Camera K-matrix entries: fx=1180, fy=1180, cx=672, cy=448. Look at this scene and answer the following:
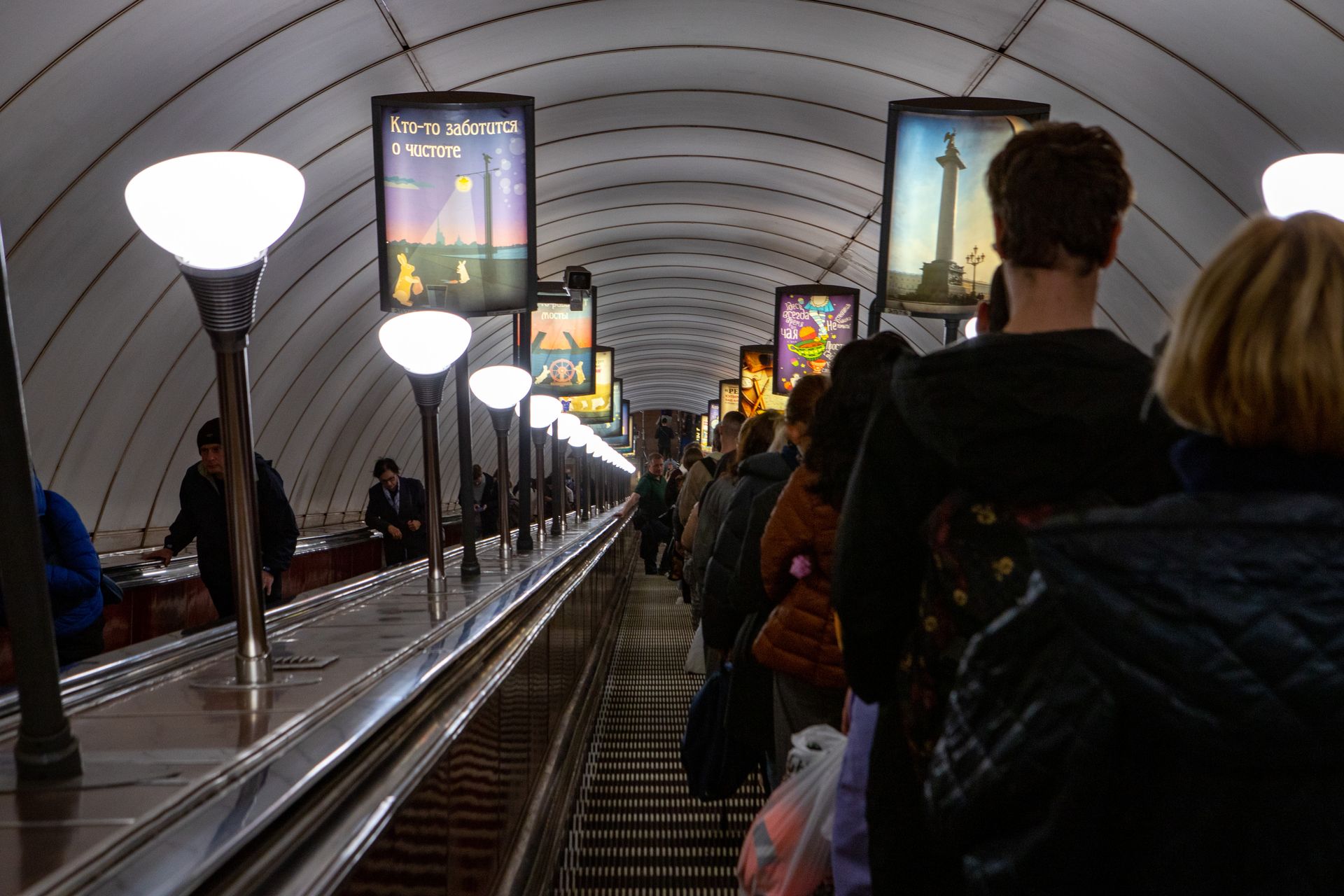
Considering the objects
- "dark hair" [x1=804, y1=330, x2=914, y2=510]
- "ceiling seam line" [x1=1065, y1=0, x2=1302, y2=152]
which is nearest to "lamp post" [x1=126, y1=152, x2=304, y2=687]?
"dark hair" [x1=804, y1=330, x2=914, y2=510]

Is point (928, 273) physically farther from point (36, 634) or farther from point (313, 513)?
point (313, 513)

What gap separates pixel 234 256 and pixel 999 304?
2063 mm

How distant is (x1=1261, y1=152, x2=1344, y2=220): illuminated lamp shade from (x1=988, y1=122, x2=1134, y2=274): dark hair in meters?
2.44

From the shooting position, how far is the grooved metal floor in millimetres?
5250

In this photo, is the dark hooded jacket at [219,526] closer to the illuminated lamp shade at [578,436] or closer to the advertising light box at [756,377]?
the illuminated lamp shade at [578,436]

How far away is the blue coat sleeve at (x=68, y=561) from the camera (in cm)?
466

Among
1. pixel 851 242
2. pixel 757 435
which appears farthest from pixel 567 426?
pixel 757 435

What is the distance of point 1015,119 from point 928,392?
8784 mm

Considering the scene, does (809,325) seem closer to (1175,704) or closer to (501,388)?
(501,388)

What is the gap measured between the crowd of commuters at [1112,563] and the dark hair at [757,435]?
4.12 metres

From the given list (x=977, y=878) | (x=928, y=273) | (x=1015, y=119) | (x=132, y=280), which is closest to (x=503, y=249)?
(x=928, y=273)

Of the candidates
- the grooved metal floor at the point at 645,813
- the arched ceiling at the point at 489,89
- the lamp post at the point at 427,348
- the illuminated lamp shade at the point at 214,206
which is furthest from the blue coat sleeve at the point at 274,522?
the arched ceiling at the point at 489,89

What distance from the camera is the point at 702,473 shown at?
1059 cm

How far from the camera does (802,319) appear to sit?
63.8 feet
